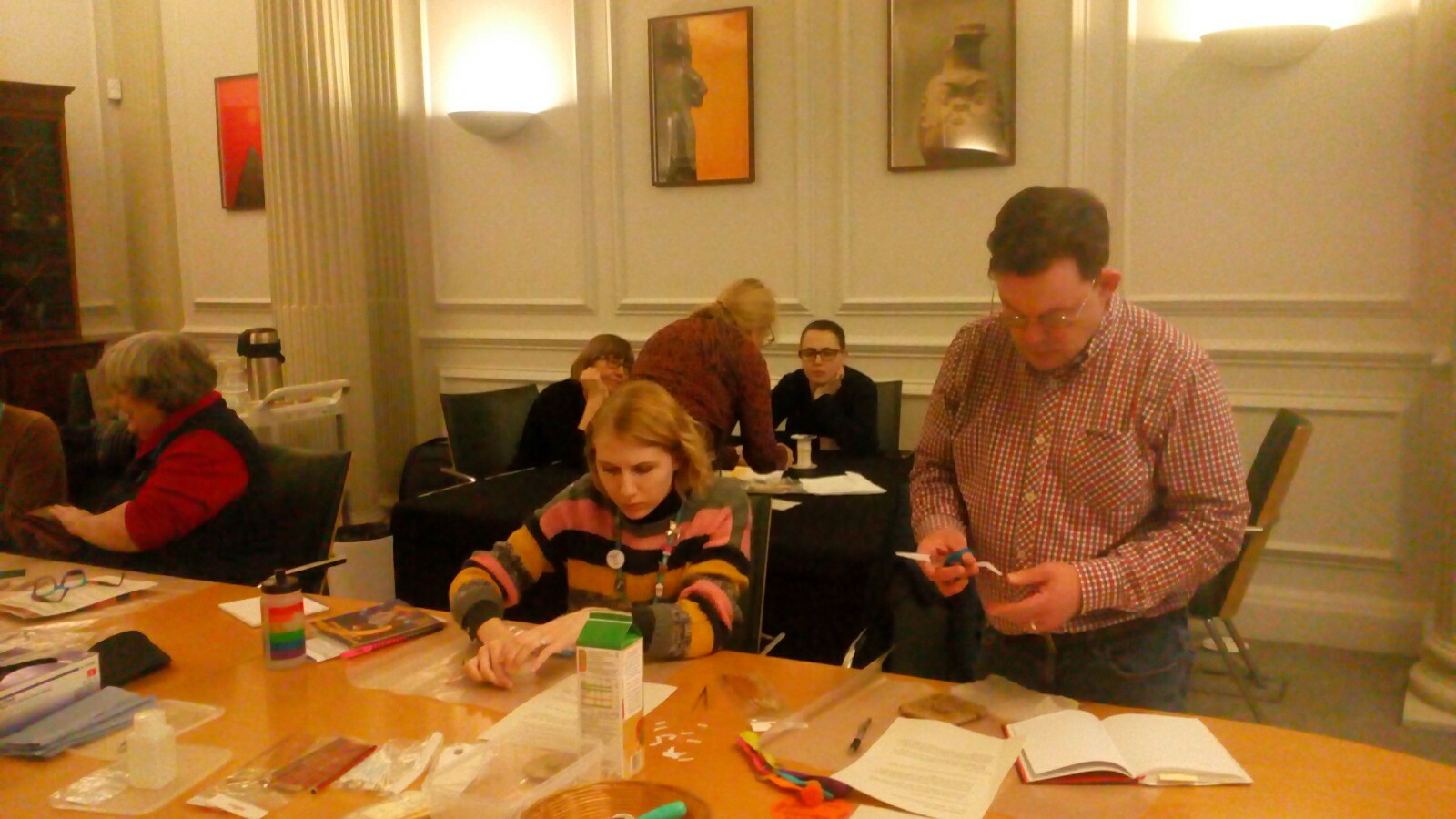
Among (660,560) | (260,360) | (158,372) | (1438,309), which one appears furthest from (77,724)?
(1438,309)

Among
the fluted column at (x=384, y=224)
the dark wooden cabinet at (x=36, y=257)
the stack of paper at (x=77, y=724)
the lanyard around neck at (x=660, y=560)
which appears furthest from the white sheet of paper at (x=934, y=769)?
the dark wooden cabinet at (x=36, y=257)

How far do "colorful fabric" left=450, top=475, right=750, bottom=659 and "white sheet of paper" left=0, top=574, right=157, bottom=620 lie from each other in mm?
746

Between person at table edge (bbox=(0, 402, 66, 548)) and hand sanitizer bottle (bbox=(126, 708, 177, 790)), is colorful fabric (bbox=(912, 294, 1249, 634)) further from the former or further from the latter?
person at table edge (bbox=(0, 402, 66, 548))

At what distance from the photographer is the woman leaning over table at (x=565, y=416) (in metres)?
3.80

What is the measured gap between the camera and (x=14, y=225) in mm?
5383

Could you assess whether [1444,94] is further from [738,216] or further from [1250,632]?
[738,216]

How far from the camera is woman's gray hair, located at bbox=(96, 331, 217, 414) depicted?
8.02ft

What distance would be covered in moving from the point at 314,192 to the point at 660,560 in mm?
3528

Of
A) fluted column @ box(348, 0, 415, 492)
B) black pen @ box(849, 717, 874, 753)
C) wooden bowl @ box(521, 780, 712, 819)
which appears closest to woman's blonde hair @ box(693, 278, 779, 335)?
black pen @ box(849, 717, 874, 753)

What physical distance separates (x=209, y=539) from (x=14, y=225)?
3.98 m

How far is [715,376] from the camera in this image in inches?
119

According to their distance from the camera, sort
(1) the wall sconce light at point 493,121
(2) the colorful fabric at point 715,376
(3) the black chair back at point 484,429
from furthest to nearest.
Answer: (1) the wall sconce light at point 493,121, (3) the black chair back at point 484,429, (2) the colorful fabric at point 715,376

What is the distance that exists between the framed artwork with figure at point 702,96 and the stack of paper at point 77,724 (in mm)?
3341

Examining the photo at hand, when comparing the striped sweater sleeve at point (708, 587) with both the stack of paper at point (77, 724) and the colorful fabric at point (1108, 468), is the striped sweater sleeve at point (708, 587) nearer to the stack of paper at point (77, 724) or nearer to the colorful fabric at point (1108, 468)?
the colorful fabric at point (1108, 468)
